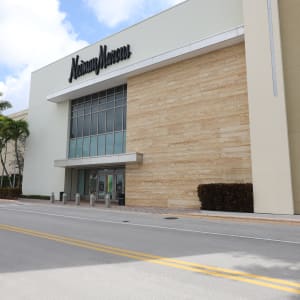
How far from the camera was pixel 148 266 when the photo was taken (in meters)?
5.60

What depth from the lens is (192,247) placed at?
747 centimetres

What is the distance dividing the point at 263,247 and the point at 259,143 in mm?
9879

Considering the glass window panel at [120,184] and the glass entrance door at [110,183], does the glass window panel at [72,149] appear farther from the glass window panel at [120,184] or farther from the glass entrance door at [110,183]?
the glass window panel at [120,184]

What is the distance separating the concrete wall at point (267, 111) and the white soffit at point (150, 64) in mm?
1328

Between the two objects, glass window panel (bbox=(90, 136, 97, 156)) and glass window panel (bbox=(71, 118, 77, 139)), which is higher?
glass window panel (bbox=(71, 118, 77, 139))

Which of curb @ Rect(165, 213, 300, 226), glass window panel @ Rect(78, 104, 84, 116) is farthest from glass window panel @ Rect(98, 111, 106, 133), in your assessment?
curb @ Rect(165, 213, 300, 226)

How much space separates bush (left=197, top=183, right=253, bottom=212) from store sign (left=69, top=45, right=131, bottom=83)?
13165 millimetres

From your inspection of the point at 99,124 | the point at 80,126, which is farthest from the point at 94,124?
the point at 80,126

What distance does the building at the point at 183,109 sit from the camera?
1628 cm

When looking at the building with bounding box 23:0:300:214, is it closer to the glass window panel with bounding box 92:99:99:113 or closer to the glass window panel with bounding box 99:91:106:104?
the glass window panel with bounding box 99:91:106:104

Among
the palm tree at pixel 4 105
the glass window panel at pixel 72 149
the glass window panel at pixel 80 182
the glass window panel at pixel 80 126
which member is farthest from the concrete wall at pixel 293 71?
the palm tree at pixel 4 105

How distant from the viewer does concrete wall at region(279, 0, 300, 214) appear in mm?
15555

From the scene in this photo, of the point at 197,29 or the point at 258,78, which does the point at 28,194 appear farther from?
the point at 258,78

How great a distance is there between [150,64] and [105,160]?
7967 mm
